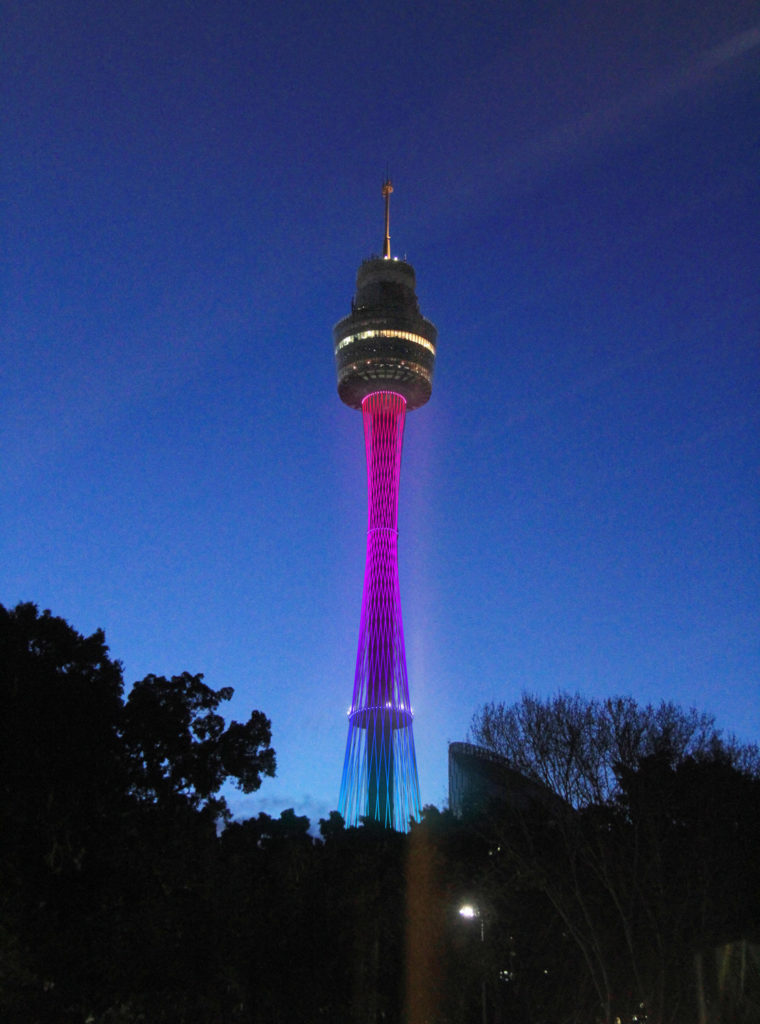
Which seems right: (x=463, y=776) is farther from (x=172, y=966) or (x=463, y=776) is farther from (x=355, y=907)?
(x=172, y=966)

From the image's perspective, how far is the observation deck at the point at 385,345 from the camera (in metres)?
82.6

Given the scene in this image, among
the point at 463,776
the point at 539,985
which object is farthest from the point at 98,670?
the point at 463,776

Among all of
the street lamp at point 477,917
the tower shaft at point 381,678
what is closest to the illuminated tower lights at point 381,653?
the tower shaft at point 381,678

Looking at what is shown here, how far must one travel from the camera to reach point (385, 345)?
83.1m

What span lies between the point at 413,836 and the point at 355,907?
11.8m

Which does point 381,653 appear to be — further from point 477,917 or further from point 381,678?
point 477,917

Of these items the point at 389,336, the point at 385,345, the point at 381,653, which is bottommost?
the point at 381,653

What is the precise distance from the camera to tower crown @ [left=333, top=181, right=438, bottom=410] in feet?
271

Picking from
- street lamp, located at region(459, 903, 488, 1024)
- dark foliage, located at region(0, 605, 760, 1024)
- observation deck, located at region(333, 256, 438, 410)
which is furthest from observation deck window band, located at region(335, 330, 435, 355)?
street lamp, located at region(459, 903, 488, 1024)

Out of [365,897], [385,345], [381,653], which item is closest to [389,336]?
[385,345]

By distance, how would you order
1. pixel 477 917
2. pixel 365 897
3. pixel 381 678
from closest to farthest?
pixel 365 897 < pixel 477 917 < pixel 381 678

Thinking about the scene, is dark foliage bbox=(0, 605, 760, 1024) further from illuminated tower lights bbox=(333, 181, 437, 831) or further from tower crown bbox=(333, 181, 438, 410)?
tower crown bbox=(333, 181, 438, 410)

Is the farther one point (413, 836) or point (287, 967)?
point (413, 836)

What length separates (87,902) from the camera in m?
31.0
